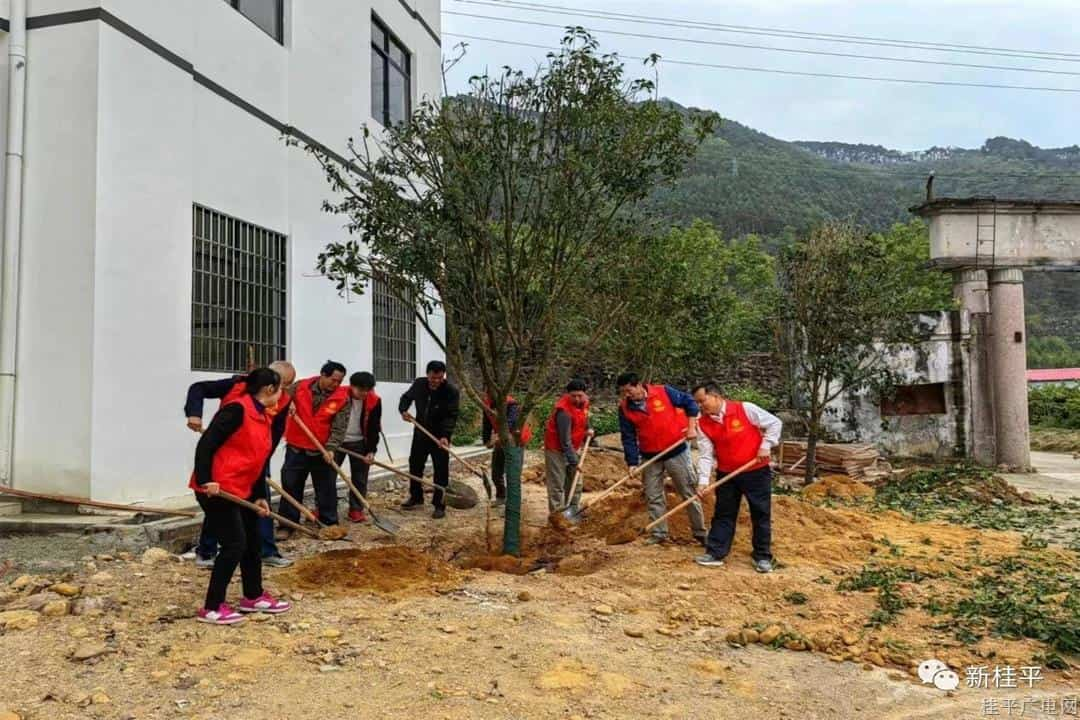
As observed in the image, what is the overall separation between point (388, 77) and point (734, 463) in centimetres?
861

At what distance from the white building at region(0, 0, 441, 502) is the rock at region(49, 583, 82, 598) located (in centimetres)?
159

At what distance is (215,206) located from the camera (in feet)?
25.6

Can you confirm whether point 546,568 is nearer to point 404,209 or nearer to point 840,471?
point 404,209

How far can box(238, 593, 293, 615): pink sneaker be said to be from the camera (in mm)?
4562

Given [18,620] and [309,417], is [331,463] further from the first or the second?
[18,620]

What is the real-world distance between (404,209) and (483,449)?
27.8ft

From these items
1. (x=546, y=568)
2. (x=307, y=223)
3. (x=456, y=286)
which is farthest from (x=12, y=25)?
(x=546, y=568)

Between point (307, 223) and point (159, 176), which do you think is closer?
point (159, 176)

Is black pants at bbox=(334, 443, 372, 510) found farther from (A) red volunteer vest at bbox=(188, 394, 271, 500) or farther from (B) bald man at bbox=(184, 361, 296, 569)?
(A) red volunteer vest at bbox=(188, 394, 271, 500)

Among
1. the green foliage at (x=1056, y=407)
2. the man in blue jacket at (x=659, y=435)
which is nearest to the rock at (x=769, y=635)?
the man in blue jacket at (x=659, y=435)

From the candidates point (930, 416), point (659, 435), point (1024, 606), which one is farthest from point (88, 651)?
point (930, 416)

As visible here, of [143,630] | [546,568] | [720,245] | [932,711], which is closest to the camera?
[932,711]

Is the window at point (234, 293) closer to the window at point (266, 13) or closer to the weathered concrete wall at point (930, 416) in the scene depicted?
the window at point (266, 13)

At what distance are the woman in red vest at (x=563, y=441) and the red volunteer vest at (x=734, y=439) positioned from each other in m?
1.92
